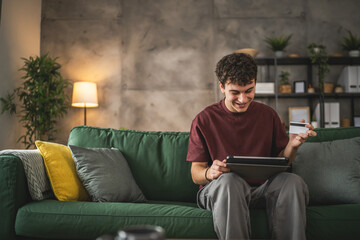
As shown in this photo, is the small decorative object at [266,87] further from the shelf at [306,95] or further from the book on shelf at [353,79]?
the book on shelf at [353,79]

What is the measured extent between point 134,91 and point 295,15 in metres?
2.40

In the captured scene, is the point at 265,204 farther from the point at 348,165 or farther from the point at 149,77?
the point at 149,77

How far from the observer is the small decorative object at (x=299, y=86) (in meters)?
4.21

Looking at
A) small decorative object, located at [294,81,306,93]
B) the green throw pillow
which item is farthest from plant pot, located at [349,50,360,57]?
the green throw pillow

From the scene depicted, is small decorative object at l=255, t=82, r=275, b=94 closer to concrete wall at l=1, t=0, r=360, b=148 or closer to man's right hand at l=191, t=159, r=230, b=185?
concrete wall at l=1, t=0, r=360, b=148

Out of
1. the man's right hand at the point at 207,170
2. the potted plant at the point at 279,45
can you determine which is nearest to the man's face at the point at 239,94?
the man's right hand at the point at 207,170

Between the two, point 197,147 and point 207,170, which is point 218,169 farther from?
point 197,147

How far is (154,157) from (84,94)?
237 cm

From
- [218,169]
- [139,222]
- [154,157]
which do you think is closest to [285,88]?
[154,157]

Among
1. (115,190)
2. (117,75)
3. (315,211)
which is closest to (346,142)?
(315,211)

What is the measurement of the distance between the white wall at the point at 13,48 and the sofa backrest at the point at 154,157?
6.43 ft

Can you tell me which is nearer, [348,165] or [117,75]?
[348,165]

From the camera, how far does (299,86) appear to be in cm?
425

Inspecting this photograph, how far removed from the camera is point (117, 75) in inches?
178
